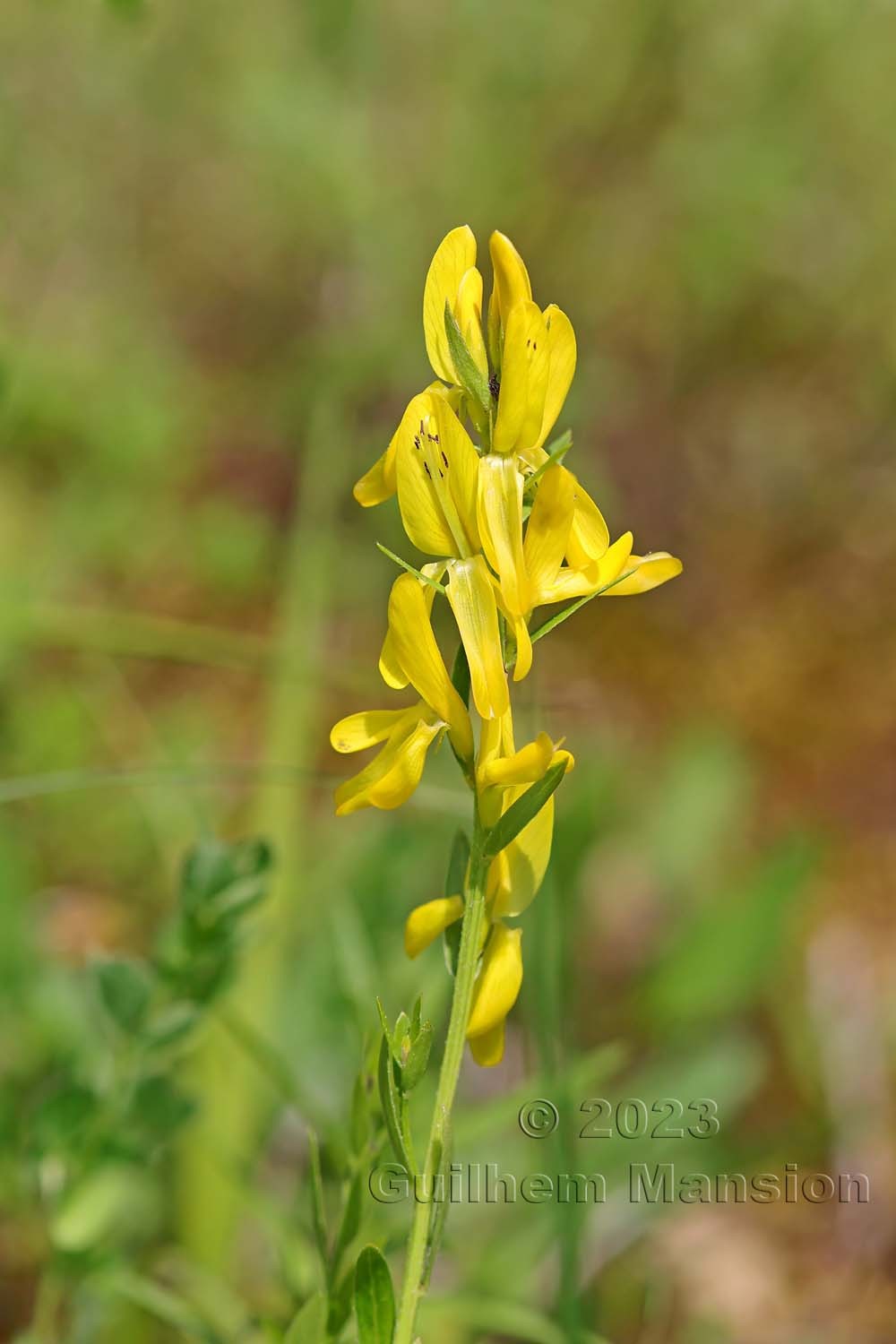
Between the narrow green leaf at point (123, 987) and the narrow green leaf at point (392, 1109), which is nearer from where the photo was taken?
the narrow green leaf at point (392, 1109)

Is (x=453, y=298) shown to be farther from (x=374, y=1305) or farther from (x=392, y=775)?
(x=374, y=1305)

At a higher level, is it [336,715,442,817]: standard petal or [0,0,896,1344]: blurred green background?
[0,0,896,1344]: blurred green background

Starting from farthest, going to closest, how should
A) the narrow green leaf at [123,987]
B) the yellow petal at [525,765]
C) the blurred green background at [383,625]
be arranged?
the blurred green background at [383,625], the narrow green leaf at [123,987], the yellow petal at [525,765]

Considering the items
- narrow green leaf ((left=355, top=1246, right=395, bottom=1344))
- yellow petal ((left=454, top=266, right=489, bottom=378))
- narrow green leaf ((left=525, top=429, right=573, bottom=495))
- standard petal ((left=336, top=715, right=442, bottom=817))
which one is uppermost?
yellow petal ((left=454, top=266, right=489, bottom=378))

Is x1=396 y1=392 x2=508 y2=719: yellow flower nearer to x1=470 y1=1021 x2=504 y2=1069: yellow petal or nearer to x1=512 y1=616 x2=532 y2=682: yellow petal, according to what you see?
x1=512 y1=616 x2=532 y2=682: yellow petal

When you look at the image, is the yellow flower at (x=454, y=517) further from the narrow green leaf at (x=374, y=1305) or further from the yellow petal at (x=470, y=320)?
the narrow green leaf at (x=374, y=1305)

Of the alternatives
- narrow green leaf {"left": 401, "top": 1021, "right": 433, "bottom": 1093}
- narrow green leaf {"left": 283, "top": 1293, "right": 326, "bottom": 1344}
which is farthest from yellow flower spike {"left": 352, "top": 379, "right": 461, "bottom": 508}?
narrow green leaf {"left": 283, "top": 1293, "right": 326, "bottom": 1344}

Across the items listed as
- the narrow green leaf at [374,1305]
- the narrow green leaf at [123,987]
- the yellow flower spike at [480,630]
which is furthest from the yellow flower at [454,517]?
the narrow green leaf at [123,987]

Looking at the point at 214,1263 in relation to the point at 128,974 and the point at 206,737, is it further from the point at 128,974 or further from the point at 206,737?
the point at 206,737

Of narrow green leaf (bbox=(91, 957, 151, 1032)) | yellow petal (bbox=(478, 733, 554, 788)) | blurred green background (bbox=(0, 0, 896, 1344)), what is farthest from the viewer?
blurred green background (bbox=(0, 0, 896, 1344))
